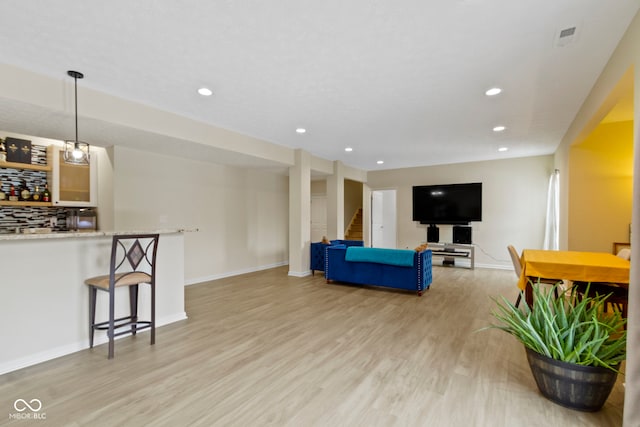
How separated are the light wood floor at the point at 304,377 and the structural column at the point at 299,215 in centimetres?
221

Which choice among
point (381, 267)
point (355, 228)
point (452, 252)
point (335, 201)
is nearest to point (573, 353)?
point (381, 267)

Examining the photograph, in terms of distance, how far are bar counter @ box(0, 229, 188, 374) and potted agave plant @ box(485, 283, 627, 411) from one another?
3.29m

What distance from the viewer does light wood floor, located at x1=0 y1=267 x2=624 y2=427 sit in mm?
1824

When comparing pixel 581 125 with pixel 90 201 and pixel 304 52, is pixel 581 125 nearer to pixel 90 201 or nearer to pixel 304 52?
pixel 304 52

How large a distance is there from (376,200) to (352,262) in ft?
15.0

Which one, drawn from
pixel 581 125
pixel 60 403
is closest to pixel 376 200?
pixel 581 125

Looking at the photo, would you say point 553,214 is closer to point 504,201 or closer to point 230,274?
point 504,201

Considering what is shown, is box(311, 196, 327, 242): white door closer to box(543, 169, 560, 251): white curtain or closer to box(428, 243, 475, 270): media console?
box(428, 243, 475, 270): media console

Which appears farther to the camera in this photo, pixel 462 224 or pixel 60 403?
pixel 462 224

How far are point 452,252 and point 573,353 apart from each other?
5.49 m

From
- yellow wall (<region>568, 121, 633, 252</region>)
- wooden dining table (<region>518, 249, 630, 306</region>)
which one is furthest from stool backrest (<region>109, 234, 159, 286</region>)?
yellow wall (<region>568, 121, 633, 252</region>)

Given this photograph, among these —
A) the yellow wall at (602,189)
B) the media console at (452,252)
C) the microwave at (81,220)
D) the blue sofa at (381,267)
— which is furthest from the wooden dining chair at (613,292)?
the microwave at (81,220)

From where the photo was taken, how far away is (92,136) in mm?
3752

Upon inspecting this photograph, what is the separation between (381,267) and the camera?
490 cm
